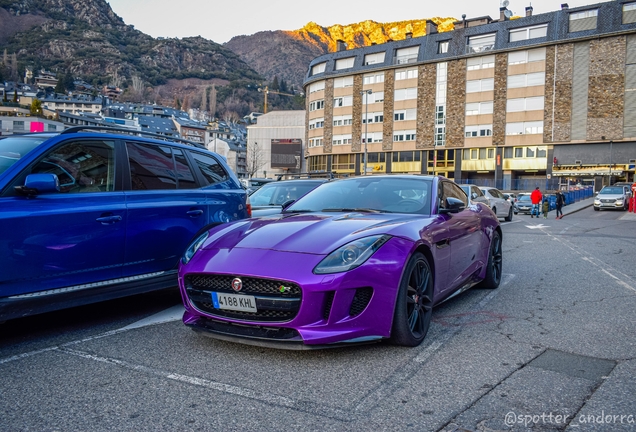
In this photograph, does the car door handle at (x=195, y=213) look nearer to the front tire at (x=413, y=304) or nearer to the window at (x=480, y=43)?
the front tire at (x=413, y=304)

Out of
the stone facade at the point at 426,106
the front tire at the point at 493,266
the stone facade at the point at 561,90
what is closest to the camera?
the front tire at the point at 493,266

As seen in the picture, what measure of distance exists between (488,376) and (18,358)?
10.9 ft

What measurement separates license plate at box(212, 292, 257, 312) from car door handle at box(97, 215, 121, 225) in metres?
1.48

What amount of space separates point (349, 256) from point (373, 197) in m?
1.62

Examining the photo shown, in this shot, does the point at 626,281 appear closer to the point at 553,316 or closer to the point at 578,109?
the point at 553,316

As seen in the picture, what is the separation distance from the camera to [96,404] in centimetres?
299

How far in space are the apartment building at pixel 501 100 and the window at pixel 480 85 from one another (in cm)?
11

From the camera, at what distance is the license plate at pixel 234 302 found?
3699 mm

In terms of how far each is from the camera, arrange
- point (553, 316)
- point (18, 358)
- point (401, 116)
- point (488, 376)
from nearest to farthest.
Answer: point (488, 376) → point (18, 358) → point (553, 316) → point (401, 116)

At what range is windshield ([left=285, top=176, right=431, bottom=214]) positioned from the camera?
202 inches

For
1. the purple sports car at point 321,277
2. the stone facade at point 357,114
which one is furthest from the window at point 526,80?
the purple sports car at point 321,277

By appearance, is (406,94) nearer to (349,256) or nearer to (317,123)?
(317,123)

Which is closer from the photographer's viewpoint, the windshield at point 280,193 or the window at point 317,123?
the windshield at point 280,193

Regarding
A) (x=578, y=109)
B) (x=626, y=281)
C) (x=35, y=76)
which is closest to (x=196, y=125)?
(x=35, y=76)
